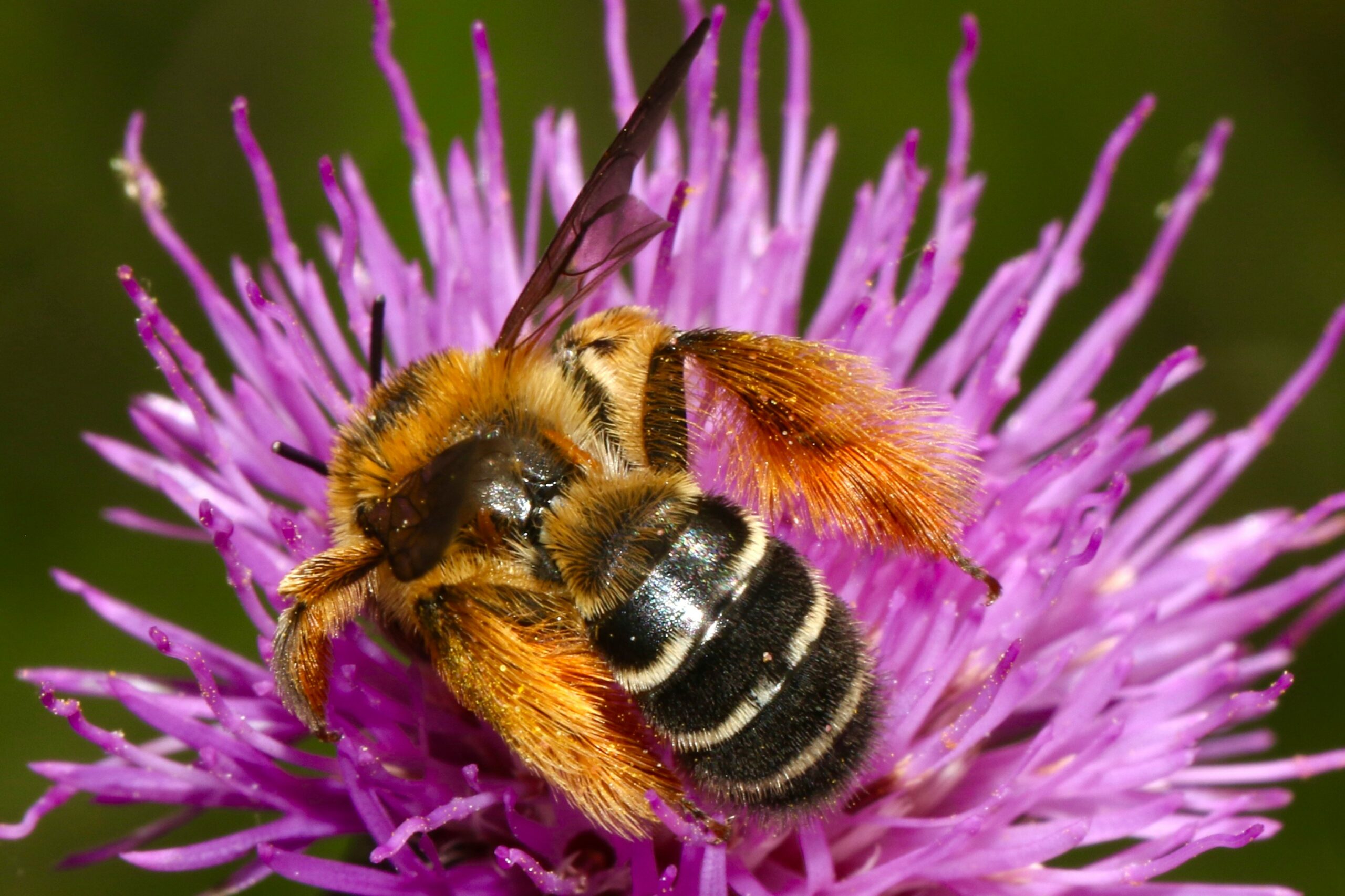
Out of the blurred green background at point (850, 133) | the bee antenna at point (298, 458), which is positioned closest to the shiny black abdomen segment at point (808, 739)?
the bee antenna at point (298, 458)

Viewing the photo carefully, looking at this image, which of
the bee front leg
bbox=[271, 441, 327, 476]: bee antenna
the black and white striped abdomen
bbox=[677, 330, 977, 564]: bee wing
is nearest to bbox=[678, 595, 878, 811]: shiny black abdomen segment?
the black and white striped abdomen

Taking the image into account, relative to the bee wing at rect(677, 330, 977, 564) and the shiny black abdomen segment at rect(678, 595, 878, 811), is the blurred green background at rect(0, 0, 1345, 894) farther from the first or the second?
the shiny black abdomen segment at rect(678, 595, 878, 811)

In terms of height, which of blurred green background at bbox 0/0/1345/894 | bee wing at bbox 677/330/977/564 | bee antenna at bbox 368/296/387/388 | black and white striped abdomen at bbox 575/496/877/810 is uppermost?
blurred green background at bbox 0/0/1345/894

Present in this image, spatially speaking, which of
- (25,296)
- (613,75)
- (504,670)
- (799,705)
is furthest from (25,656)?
(799,705)

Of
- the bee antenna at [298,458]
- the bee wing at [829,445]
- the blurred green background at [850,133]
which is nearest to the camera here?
the bee antenna at [298,458]

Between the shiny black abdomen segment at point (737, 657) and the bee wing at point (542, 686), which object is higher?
the shiny black abdomen segment at point (737, 657)

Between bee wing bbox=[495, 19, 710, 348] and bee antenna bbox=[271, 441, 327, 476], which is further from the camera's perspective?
bee wing bbox=[495, 19, 710, 348]

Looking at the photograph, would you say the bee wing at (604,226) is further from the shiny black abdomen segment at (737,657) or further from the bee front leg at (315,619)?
the shiny black abdomen segment at (737,657)
